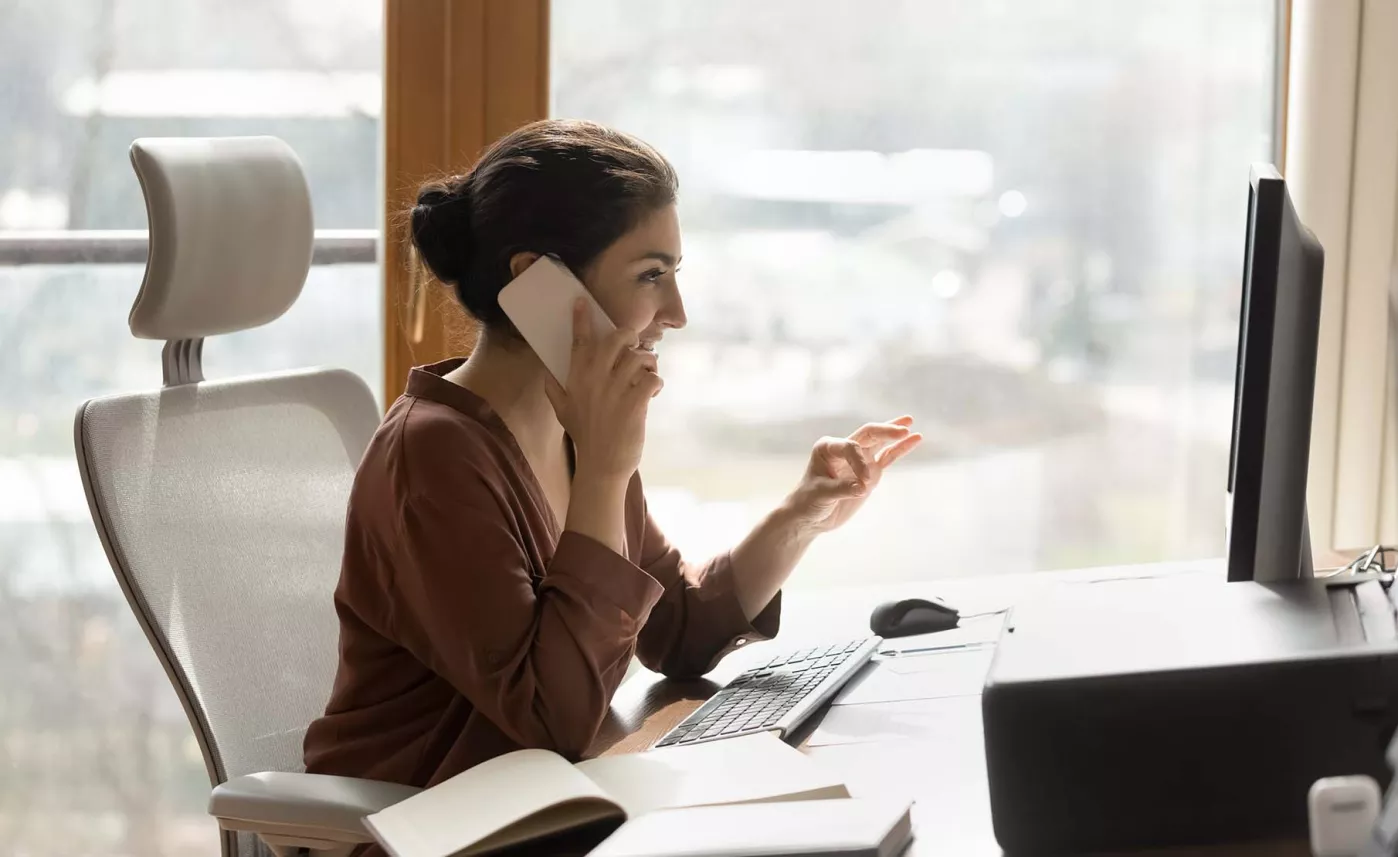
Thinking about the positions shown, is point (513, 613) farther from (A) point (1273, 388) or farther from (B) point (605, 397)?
(A) point (1273, 388)

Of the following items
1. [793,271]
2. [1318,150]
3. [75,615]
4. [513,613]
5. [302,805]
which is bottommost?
[75,615]

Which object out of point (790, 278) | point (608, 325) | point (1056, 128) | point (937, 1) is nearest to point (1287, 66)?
point (1056, 128)

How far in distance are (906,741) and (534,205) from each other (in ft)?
2.02

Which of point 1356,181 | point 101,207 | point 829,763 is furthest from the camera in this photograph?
point 1356,181

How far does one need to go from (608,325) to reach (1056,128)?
133 centimetres

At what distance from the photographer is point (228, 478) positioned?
1.46 meters

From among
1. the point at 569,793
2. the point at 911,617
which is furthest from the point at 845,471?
the point at 569,793

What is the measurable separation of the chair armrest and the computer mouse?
1.88ft

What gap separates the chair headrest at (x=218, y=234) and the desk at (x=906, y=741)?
582 millimetres

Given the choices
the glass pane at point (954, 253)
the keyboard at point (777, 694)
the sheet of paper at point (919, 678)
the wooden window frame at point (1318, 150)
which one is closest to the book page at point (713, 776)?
the keyboard at point (777, 694)

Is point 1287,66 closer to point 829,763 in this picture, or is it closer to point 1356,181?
point 1356,181

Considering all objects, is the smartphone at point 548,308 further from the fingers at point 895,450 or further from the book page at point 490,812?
the book page at point 490,812

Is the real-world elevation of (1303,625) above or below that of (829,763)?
above

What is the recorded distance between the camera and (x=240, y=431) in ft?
4.92
